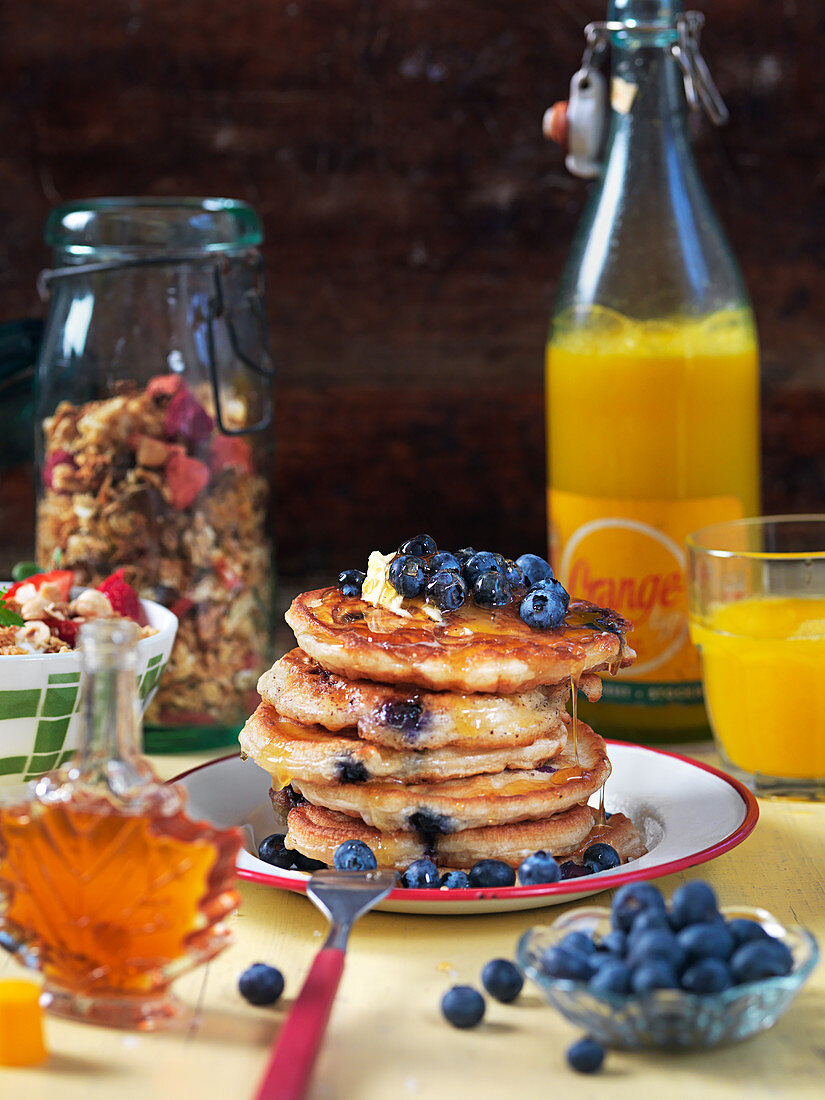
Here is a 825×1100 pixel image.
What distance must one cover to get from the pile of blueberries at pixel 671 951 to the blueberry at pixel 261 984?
0.54 feet

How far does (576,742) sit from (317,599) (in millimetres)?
244

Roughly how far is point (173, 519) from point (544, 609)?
47 cm

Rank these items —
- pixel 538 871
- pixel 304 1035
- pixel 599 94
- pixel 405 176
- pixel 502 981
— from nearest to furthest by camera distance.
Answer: pixel 304 1035
pixel 502 981
pixel 538 871
pixel 599 94
pixel 405 176

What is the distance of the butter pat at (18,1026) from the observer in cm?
71

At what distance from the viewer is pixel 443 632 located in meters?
1.00

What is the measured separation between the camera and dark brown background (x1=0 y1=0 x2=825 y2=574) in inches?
69.8

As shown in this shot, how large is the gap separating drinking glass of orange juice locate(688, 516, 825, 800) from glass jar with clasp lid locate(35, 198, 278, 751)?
0.47 meters

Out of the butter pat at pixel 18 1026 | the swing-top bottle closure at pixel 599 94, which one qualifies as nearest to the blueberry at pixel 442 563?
the butter pat at pixel 18 1026

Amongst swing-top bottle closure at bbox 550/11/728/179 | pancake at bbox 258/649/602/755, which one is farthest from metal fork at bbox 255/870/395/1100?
swing-top bottle closure at bbox 550/11/728/179

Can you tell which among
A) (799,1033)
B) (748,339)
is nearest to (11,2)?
(748,339)

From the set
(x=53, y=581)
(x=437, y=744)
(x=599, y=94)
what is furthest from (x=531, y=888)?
(x=599, y=94)

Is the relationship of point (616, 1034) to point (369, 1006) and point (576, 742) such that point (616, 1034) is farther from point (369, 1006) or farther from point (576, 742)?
point (576, 742)

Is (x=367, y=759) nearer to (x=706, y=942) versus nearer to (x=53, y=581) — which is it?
(x=706, y=942)

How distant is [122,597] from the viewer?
1250 millimetres
